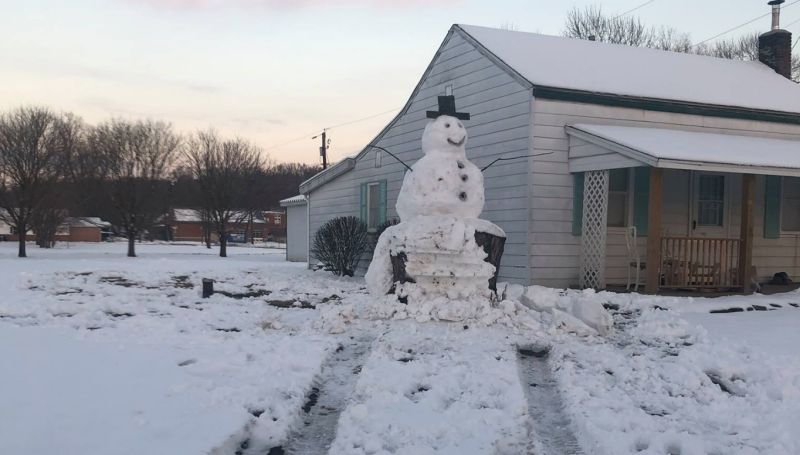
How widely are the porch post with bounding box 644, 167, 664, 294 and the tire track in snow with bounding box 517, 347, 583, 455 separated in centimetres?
403

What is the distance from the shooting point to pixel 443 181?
7.61 metres

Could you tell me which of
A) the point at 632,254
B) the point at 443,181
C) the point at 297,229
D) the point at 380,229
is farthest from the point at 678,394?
the point at 297,229

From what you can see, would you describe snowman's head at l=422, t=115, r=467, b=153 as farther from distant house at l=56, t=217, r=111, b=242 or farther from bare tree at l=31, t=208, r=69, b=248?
distant house at l=56, t=217, r=111, b=242

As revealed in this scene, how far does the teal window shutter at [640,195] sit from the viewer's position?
10664 mm

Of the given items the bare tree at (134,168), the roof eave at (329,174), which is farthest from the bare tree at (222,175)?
the roof eave at (329,174)

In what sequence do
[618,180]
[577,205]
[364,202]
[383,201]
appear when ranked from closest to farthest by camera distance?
[577,205], [618,180], [383,201], [364,202]

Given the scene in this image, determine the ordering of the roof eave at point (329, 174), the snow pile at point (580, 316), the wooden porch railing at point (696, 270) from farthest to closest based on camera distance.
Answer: the roof eave at point (329, 174) < the wooden porch railing at point (696, 270) < the snow pile at point (580, 316)

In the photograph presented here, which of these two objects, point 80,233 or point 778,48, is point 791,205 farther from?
point 80,233

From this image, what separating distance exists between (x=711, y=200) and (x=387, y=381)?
9.40m

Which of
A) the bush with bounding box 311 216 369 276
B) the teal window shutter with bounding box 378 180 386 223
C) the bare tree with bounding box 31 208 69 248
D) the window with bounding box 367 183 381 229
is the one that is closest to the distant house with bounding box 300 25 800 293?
the teal window shutter with bounding box 378 180 386 223

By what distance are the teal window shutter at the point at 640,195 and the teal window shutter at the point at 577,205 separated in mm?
1023

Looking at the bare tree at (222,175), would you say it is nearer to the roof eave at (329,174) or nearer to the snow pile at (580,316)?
the roof eave at (329,174)

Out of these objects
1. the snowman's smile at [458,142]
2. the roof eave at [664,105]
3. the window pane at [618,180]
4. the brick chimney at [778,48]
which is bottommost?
the window pane at [618,180]

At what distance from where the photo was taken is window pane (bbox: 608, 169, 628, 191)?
10.9 metres
